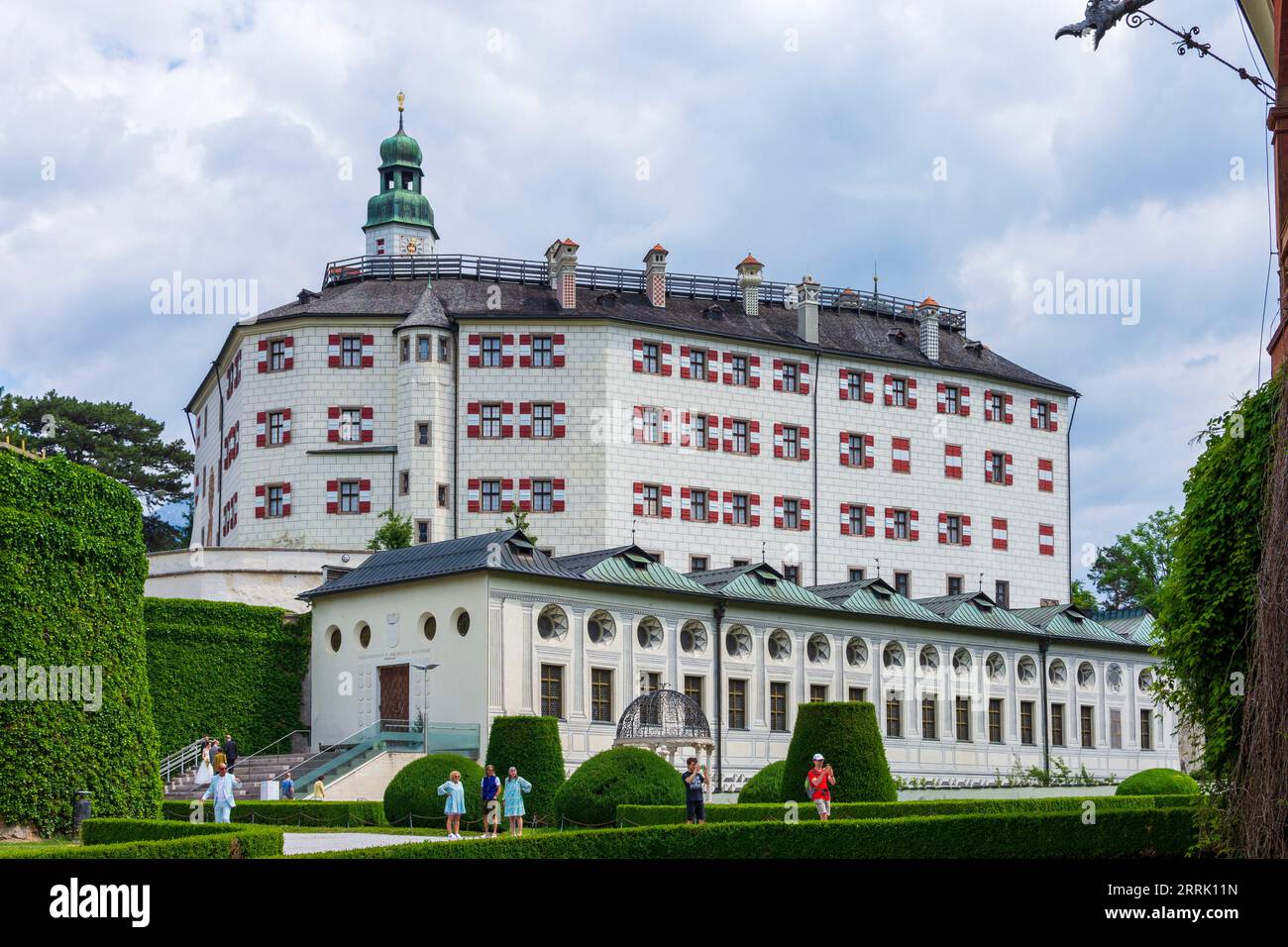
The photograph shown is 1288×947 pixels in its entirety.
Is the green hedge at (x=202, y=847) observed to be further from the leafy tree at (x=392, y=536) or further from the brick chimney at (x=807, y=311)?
the brick chimney at (x=807, y=311)

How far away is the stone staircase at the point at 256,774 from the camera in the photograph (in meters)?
41.9

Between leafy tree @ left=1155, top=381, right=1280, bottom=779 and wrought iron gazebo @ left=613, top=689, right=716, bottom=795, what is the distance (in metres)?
25.2

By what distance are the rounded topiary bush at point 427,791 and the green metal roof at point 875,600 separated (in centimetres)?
1899

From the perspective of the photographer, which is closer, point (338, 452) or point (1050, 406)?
point (338, 452)

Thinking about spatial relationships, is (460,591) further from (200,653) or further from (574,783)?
(574,783)

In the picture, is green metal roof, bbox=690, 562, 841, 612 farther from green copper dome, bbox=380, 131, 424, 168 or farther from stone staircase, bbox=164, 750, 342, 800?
green copper dome, bbox=380, 131, 424, 168

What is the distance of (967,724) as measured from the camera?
55.9 metres

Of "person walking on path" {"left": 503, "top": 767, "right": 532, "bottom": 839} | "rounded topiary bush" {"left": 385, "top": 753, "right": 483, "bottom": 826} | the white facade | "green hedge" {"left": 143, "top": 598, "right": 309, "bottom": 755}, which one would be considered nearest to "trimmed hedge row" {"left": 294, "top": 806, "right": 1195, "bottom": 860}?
"person walking on path" {"left": 503, "top": 767, "right": 532, "bottom": 839}

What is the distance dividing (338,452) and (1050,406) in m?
30.4

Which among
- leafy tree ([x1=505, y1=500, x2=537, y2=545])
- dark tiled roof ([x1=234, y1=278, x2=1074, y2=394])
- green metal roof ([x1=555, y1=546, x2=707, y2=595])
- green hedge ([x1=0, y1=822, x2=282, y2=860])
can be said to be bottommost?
green hedge ([x1=0, y1=822, x2=282, y2=860])

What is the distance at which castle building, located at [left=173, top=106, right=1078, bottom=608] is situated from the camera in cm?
6456
